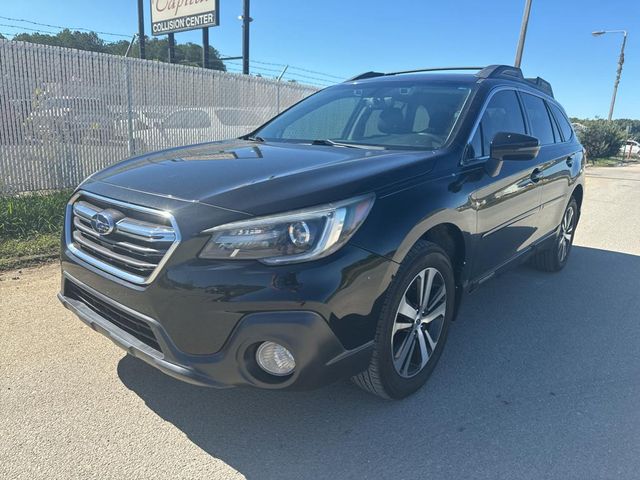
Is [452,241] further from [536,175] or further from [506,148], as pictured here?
[536,175]

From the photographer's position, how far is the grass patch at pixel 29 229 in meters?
4.81

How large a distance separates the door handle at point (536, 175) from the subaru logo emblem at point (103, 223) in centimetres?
304

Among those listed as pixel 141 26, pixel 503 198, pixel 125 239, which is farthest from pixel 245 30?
pixel 125 239

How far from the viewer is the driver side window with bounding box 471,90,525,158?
322cm

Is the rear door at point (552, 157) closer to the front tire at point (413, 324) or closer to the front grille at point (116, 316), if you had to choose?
the front tire at point (413, 324)

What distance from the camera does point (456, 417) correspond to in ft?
8.71

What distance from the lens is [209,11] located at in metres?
14.4

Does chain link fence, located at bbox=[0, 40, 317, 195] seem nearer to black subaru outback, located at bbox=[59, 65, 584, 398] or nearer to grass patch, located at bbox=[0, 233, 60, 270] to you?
grass patch, located at bbox=[0, 233, 60, 270]

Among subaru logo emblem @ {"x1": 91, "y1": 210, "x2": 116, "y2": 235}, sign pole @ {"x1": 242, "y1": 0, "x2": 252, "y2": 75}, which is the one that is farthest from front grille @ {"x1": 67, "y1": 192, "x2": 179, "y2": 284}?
sign pole @ {"x1": 242, "y1": 0, "x2": 252, "y2": 75}

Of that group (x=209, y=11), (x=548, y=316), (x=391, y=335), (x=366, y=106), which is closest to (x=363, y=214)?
(x=391, y=335)

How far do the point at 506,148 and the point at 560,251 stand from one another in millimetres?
2635

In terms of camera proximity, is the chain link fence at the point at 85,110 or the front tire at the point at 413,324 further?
the chain link fence at the point at 85,110

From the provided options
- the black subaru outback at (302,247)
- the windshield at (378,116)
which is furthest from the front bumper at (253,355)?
the windshield at (378,116)

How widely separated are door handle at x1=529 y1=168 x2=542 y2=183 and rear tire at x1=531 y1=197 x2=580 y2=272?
1153mm
